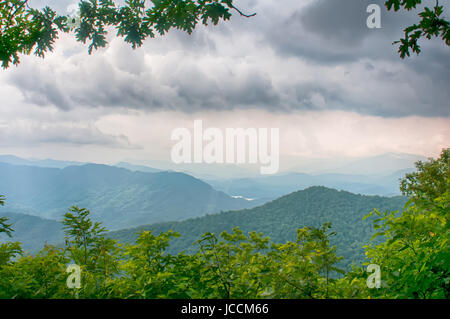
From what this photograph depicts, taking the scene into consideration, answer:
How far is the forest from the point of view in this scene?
1.62 m

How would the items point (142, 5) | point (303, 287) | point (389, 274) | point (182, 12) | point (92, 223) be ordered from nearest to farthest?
point (303, 287)
point (389, 274)
point (92, 223)
point (182, 12)
point (142, 5)

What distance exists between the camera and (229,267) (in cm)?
192

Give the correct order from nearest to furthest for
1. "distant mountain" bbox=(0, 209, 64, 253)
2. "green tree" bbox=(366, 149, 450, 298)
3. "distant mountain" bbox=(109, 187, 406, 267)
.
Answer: "green tree" bbox=(366, 149, 450, 298) < "distant mountain" bbox=(109, 187, 406, 267) < "distant mountain" bbox=(0, 209, 64, 253)

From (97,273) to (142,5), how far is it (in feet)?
8.89

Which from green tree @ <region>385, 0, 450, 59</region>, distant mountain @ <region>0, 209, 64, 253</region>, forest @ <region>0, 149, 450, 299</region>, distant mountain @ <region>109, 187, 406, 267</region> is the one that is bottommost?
distant mountain @ <region>0, 209, 64, 253</region>

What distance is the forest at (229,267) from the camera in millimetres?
1624

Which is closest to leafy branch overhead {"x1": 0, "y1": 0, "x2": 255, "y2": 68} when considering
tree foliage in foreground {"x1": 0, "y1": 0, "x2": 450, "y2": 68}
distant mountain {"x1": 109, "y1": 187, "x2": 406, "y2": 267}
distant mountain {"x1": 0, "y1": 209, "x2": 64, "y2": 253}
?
tree foliage in foreground {"x1": 0, "y1": 0, "x2": 450, "y2": 68}

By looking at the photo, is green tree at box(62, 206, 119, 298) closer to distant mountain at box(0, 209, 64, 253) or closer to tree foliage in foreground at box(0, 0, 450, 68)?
tree foliage in foreground at box(0, 0, 450, 68)

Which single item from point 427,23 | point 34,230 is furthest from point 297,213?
point 34,230

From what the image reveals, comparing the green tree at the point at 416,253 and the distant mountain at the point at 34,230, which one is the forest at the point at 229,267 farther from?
the distant mountain at the point at 34,230

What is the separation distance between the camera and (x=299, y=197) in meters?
57.7

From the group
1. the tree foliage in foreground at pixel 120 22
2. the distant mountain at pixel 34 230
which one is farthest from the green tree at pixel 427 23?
the distant mountain at pixel 34 230
